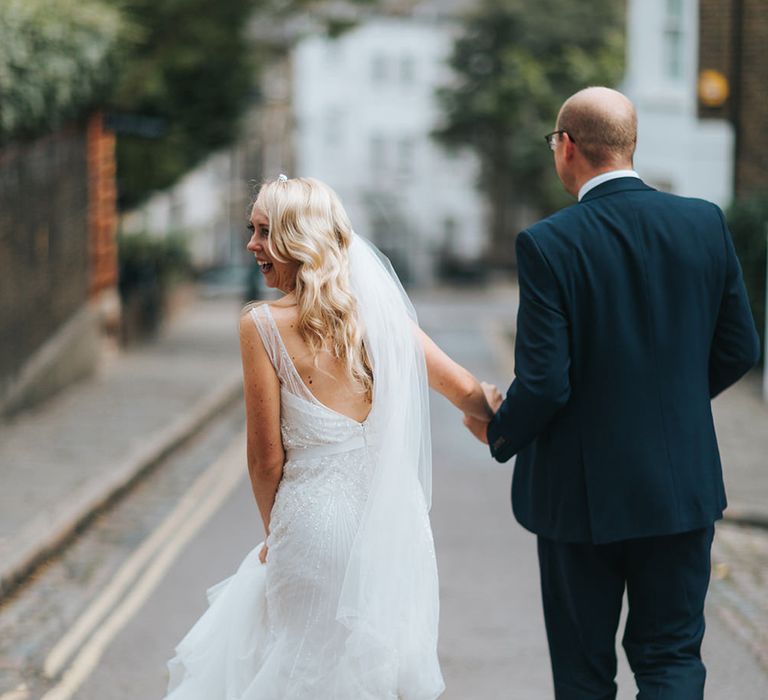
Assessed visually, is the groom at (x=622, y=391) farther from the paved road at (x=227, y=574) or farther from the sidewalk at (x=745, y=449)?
the sidewalk at (x=745, y=449)

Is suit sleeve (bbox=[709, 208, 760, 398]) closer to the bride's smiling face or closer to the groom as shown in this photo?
the groom

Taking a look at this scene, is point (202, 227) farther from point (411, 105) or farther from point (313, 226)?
point (313, 226)

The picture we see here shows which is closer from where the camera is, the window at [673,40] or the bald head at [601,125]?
the bald head at [601,125]

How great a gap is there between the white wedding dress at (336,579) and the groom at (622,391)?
410 millimetres

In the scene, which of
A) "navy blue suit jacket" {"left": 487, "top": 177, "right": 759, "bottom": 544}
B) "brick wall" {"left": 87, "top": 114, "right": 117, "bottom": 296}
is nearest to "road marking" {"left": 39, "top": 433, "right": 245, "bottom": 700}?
"navy blue suit jacket" {"left": 487, "top": 177, "right": 759, "bottom": 544}

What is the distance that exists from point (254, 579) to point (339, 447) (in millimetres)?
509

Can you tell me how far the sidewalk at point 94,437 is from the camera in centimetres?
799

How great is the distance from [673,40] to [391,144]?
40913 millimetres

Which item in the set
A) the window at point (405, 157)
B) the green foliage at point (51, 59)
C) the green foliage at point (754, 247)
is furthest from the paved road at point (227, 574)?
the window at point (405, 157)

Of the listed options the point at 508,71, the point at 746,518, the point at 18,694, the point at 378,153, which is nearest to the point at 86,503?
the point at 18,694

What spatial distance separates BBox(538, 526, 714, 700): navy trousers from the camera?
11.7ft

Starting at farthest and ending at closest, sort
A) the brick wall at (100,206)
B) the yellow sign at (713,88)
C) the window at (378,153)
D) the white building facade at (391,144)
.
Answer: the window at (378,153), the white building facade at (391,144), the yellow sign at (713,88), the brick wall at (100,206)

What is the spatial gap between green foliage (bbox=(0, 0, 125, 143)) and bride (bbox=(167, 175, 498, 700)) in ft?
29.2

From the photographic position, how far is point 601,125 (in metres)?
3.50
